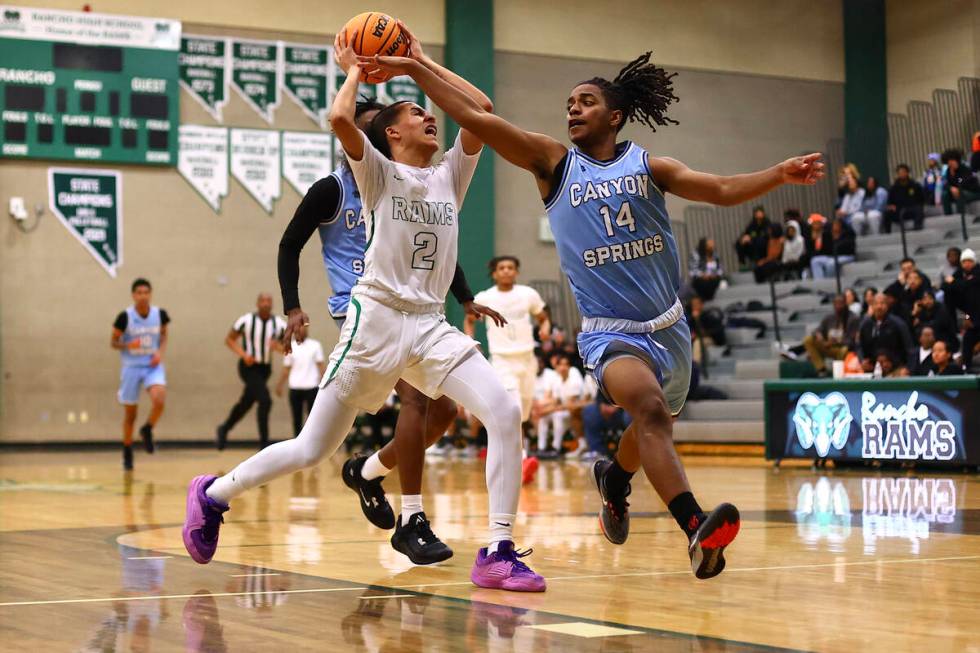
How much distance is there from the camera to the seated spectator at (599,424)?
16.6 metres

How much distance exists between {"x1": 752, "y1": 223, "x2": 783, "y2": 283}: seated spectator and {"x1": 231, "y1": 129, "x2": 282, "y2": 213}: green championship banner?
294 inches

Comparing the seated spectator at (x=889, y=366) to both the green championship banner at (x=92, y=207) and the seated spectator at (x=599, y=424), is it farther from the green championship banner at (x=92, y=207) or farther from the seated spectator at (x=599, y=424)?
the green championship banner at (x=92, y=207)

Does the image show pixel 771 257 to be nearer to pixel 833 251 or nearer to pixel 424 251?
pixel 833 251

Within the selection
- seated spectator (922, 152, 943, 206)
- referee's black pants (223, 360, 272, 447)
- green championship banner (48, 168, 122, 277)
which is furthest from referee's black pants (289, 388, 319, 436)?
seated spectator (922, 152, 943, 206)

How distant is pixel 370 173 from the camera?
5.14 metres

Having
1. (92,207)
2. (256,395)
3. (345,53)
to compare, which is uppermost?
(92,207)

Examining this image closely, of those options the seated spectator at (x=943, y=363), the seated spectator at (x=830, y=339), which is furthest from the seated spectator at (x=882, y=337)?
the seated spectator at (x=830, y=339)

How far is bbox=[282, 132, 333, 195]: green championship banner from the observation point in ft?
70.5

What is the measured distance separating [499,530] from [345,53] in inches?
75.2

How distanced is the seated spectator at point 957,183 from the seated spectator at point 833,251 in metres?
1.41

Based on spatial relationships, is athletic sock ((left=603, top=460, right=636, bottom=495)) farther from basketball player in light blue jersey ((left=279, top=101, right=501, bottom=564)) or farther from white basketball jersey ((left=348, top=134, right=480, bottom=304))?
white basketball jersey ((left=348, top=134, right=480, bottom=304))

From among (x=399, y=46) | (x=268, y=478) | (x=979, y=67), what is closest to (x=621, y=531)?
(x=268, y=478)

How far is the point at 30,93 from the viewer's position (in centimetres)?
1947

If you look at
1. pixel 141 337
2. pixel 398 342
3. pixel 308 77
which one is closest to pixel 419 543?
pixel 398 342
